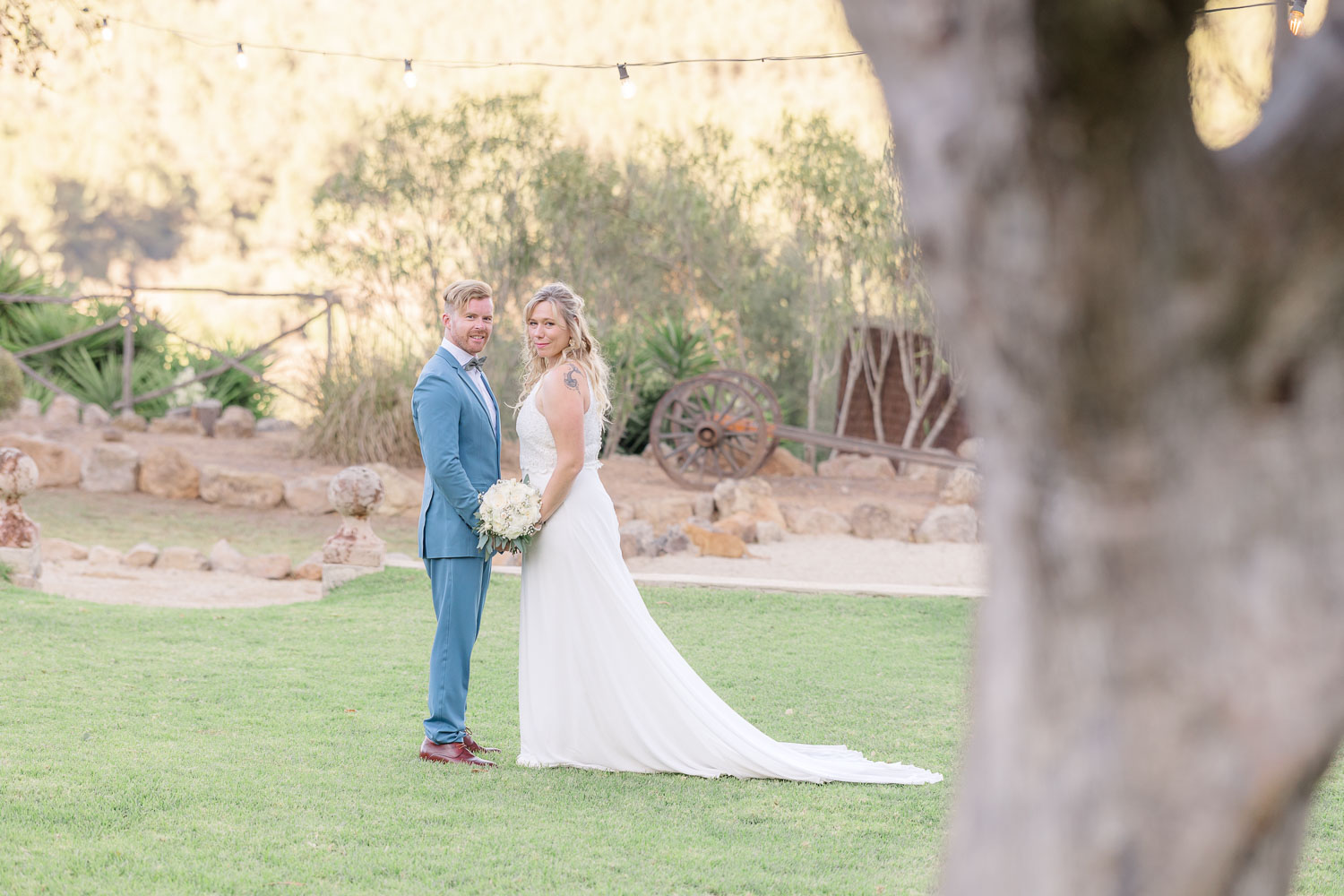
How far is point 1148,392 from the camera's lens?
1.29 m

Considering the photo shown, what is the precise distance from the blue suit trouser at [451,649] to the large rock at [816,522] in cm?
733

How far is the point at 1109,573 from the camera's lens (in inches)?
52.0

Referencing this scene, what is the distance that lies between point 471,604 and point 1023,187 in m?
3.45

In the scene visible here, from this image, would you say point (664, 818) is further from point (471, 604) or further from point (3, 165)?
point (3, 165)

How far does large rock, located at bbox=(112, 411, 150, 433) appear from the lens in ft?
47.4

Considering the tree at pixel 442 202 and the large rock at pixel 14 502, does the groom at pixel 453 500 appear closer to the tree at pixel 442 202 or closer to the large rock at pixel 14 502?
the large rock at pixel 14 502

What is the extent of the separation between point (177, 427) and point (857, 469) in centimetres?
831

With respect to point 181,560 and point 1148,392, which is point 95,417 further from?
point 1148,392

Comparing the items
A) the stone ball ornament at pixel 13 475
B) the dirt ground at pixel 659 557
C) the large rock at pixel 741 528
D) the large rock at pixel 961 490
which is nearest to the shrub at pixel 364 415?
the dirt ground at pixel 659 557

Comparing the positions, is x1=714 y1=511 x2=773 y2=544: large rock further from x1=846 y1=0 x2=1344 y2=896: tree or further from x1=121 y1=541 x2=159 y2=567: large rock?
x1=846 y1=0 x2=1344 y2=896: tree

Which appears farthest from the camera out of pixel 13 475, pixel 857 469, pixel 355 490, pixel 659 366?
pixel 659 366

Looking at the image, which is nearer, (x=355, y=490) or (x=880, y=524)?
(x=355, y=490)

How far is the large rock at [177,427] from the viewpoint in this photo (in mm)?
14812

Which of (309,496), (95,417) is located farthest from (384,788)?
(95,417)
